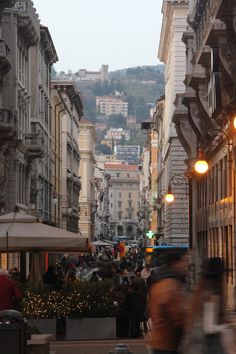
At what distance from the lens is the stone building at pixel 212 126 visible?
123 ft

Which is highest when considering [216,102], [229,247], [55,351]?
[216,102]

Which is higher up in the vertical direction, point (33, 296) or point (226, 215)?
point (226, 215)

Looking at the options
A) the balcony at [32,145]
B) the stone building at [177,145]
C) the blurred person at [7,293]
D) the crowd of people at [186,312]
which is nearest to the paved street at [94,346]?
the blurred person at [7,293]

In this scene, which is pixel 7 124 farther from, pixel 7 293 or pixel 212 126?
pixel 7 293

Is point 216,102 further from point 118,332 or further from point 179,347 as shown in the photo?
point 179,347

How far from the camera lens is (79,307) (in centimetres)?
2480

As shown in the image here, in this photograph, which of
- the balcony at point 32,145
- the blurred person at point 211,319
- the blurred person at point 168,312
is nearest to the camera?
the blurred person at point 211,319

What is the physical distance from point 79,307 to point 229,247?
700 inches

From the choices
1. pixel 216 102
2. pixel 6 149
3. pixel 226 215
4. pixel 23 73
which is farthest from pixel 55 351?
pixel 23 73

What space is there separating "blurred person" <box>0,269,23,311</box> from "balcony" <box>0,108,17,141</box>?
33196 millimetres

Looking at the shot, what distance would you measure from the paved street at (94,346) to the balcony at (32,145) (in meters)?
38.7

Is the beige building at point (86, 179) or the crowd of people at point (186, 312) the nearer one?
the crowd of people at point (186, 312)

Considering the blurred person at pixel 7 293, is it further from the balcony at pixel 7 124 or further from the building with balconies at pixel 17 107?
the balcony at pixel 7 124

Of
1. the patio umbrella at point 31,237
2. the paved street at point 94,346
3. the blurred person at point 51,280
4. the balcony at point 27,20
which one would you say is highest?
the balcony at point 27,20
